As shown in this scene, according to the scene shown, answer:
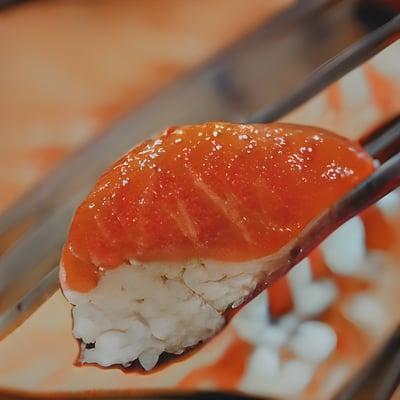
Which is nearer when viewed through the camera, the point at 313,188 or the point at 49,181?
the point at 313,188

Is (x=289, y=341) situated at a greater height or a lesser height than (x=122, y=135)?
lesser

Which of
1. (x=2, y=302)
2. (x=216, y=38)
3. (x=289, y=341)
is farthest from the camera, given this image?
Result: (x=216, y=38)

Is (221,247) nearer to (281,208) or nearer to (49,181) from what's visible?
(281,208)

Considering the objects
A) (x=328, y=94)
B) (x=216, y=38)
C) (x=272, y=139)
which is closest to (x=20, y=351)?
(x=272, y=139)

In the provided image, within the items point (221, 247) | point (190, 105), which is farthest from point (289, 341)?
point (190, 105)

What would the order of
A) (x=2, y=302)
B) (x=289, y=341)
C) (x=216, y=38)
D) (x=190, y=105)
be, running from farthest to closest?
(x=216, y=38) < (x=190, y=105) < (x=2, y=302) < (x=289, y=341)
